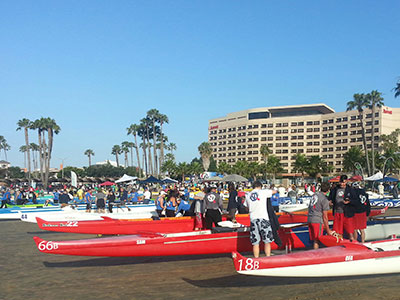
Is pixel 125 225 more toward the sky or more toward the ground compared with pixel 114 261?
more toward the sky

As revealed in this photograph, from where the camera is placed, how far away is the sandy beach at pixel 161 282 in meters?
6.14

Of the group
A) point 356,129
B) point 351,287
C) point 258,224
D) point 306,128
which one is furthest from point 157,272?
point 306,128

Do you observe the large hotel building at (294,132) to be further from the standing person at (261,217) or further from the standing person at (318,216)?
the standing person at (261,217)

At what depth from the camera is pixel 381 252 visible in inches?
259

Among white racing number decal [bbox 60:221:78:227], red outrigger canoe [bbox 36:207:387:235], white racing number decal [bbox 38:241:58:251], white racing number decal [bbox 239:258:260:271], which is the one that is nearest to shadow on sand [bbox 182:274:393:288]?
white racing number decal [bbox 239:258:260:271]

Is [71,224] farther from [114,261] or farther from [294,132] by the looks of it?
[294,132]

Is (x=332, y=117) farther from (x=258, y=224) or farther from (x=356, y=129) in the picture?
(x=258, y=224)

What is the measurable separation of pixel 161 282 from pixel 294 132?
112 m

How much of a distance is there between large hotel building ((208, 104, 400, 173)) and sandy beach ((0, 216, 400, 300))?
3784 inches

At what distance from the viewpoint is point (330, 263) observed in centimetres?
632

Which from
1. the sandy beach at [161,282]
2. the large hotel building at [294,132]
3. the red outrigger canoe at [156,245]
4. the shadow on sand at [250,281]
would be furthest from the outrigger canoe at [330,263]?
the large hotel building at [294,132]

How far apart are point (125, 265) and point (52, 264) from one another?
5.77 feet

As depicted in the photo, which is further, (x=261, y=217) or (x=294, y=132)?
(x=294, y=132)

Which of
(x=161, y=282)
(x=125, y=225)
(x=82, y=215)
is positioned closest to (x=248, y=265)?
(x=161, y=282)
